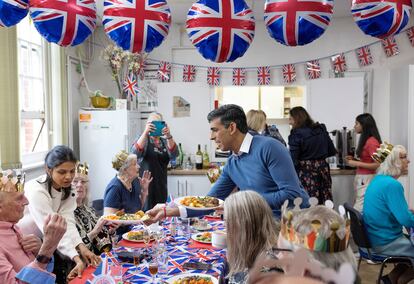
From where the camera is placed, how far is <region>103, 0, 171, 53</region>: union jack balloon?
2273mm

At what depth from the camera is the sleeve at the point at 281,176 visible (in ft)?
8.10

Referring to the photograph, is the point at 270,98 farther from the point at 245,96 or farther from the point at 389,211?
the point at 389,211

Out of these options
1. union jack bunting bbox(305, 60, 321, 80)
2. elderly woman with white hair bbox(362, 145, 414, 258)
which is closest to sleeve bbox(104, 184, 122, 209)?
elderly woman with white hair bbox(362, 145, 414, 258)

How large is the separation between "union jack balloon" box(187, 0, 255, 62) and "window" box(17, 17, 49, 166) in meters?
2.28

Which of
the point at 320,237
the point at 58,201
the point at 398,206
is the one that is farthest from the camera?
the point at 398,206

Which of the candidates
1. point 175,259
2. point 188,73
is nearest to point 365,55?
point 188,73

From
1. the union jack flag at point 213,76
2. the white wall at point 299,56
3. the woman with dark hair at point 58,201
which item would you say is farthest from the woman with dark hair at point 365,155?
the woman with dark hair at point 58,201

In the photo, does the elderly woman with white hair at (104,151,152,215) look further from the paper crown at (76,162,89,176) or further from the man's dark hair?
the man's dark hair

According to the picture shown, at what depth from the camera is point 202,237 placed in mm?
2648

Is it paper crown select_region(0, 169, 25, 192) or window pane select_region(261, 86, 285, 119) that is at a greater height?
window pane select_region(261, 86, 285, 119)

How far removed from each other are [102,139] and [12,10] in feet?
9.10

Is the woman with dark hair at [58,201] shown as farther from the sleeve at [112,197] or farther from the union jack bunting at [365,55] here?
the union jack bunting at [365,55]

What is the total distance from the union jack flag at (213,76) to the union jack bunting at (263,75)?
0.56 metres

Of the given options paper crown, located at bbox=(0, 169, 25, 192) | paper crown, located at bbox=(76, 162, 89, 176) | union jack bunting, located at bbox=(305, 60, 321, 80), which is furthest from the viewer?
union jack bunting, located at bbox=(305, 60, 321, 80)
